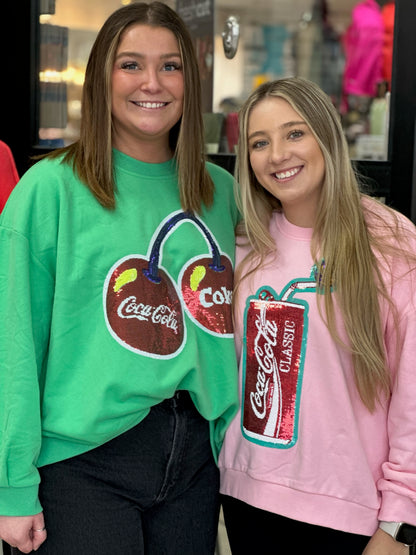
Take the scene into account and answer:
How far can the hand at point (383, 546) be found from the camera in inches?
62.8

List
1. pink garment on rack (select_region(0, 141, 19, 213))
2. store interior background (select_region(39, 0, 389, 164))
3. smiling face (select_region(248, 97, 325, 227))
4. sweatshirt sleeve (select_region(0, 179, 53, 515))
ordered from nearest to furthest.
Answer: sweatshirt sleeve (select_region(0, 179, 53, 515)), smiling face (select_region(248, 97, 325, 227)), pink garment on rack (select_region(0, 141, 19, 213)), store interior background (select_region(39, 0, 389, 164))

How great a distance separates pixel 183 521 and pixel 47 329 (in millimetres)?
550

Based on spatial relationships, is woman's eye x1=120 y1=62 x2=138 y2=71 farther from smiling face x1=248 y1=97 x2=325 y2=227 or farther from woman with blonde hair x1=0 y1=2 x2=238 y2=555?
smiling face x1=248 y1=97 x2=325 y2=227

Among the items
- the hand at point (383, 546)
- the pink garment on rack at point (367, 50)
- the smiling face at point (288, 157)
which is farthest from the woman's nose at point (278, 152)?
the pink garment on rack at point (367, 50)

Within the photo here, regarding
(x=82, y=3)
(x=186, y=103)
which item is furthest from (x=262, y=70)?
(x=186, y=103)

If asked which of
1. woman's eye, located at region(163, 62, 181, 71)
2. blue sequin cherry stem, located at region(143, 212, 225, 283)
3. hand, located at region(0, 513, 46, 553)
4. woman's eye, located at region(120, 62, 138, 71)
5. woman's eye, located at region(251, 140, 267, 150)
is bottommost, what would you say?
hand, located at region(0, 513, 46, 553)

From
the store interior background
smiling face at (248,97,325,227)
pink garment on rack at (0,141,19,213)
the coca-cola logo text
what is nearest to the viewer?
the coca-cola logo text

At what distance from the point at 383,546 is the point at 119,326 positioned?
2.46 feet

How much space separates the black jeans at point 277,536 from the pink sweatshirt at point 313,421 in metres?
0.04

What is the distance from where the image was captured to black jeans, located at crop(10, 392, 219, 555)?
62.3 inches

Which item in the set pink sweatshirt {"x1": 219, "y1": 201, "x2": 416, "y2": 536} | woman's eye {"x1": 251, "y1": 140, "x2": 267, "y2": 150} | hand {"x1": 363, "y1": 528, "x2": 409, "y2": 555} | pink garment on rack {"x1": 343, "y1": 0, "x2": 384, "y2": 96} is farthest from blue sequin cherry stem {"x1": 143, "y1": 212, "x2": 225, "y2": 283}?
pink garment on rack {"x1": 343, "y1": 0, "x2": 384, "y2": 96}

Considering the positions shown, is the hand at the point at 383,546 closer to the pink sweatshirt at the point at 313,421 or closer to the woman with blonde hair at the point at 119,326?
the pink sweatshirt at the point at 313,421

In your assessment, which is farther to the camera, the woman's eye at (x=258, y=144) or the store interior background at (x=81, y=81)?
the store interior background at (x=81, y=81)

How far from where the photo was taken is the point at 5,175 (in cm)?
199
